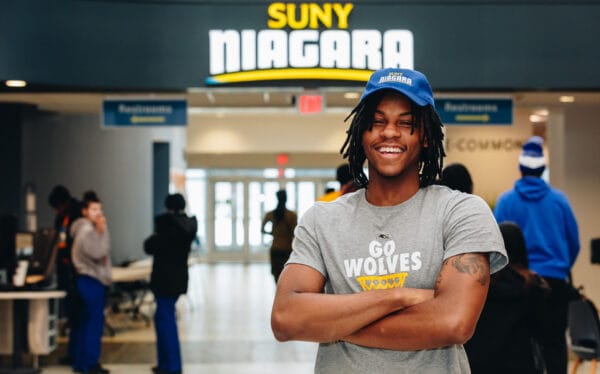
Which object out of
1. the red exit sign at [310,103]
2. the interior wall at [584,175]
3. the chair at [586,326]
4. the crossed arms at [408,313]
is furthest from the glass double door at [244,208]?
the crossed arms at [408,313]

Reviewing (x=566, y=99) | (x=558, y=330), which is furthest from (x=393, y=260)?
(x=566, y=99)

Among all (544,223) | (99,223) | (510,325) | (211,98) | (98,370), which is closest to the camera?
(510,325)

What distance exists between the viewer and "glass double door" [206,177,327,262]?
72.0 ft

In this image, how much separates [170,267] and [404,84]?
5.52 metres

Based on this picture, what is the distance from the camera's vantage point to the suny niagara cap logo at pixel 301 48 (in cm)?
834

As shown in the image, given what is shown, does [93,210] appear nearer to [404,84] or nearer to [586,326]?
[586,326]

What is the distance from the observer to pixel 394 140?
1.83 meters

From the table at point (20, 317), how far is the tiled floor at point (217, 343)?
254mm

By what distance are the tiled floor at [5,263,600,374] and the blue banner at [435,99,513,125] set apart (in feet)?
9.00

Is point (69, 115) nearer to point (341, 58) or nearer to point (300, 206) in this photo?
point (341, 58)

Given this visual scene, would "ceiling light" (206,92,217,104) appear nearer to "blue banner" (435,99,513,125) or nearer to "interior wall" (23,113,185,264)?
"interior wall" (23,113,185,264)

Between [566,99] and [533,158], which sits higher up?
[566,99]

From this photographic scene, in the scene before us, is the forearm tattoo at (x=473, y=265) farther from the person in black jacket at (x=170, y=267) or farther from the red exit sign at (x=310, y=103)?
the red exit sign at (x=310, y=103)

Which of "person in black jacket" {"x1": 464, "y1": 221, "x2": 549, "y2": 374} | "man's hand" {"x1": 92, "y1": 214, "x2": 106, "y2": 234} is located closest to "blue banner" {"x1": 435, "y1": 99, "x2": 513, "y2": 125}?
"man's hand" {"x1": 92, "y1": 214, "x2": 106, "y2": 234}
